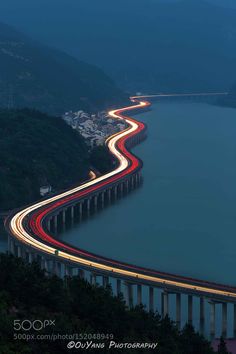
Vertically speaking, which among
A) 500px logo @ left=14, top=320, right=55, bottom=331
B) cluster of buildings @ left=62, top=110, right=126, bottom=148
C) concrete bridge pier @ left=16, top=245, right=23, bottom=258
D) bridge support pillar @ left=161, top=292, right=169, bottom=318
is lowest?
cluster of buildings @ left=62, top=110, right=126, bottom=148

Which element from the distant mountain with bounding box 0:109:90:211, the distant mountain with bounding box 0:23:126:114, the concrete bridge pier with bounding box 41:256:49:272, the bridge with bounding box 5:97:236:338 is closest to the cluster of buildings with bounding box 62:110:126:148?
the distant mountain with bounding box 0:23:126:114

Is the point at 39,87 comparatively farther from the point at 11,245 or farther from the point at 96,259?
the point at 96,259

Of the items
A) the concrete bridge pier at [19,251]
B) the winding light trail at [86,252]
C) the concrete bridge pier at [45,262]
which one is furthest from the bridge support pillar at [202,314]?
the concrete bridge pier at [19,251]

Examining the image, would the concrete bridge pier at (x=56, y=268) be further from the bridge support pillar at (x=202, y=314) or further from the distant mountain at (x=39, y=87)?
the distant mountain at (x=39, y=87)

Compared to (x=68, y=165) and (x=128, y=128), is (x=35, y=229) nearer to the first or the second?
(x=68, y=165)

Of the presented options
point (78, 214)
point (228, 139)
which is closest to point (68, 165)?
point (78, 214)

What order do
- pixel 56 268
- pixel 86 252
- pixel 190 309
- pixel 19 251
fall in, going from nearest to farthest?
pixel 190 309, pixel 56 268, pixel 86 252, pixel 19 251

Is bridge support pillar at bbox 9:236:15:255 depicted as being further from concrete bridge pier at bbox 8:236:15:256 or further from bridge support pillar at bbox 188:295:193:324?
bridge support pillar at bbox 188:295:193:324

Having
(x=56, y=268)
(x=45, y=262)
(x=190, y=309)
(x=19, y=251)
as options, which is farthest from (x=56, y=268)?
(x=190, y=309)
